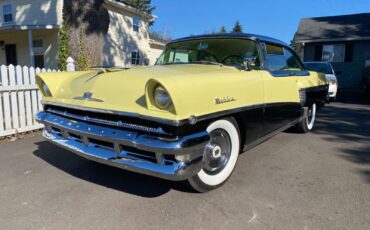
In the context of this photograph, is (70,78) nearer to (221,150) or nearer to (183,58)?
(183,58)

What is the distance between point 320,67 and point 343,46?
8273 mm

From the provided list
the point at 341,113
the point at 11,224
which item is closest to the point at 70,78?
the point at 11,224

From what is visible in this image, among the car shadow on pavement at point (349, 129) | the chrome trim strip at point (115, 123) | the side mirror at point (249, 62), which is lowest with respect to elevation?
the car shadow on pavement at point (349, 129)

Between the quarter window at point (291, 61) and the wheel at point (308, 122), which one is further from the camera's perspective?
the wheel at point (308, 122)

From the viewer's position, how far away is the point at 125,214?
9.65 feet

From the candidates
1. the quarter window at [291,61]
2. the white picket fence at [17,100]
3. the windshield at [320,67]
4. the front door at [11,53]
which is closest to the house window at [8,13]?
the front door at [11,53]

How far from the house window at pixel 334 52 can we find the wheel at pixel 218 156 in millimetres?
18537

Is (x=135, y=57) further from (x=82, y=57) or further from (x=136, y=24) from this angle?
(x=82, y=57)

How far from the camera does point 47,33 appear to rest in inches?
627

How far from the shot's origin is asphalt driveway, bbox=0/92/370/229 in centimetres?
282

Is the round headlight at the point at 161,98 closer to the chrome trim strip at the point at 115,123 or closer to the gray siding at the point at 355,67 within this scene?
the chrome trim strip at the point at 115,123

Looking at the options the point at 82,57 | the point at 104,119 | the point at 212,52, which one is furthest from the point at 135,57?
the point at 104,119

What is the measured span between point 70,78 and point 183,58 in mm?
1545

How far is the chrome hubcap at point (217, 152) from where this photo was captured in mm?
3299
